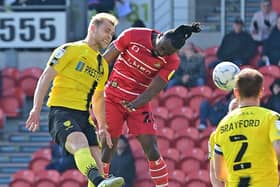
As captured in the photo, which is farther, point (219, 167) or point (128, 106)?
point (128, 106)

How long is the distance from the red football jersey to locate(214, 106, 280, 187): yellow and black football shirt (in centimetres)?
297

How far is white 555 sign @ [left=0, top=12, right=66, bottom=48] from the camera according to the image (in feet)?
68.9

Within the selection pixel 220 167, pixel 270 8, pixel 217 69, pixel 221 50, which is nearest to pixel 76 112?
pixel 217 69

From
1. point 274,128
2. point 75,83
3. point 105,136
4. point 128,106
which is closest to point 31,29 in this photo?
point 128,106

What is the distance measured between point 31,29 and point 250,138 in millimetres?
12264

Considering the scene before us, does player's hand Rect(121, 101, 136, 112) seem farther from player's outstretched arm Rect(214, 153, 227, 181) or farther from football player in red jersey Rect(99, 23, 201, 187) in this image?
player's outstretched arm Rect(214, 153, 227, 181)

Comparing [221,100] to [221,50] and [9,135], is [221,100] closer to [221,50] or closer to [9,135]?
[221,50]

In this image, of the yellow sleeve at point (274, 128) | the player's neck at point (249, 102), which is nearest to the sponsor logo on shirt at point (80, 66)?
the player's neck at point (249, 102)

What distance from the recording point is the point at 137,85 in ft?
41.1

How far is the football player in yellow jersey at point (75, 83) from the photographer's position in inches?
449

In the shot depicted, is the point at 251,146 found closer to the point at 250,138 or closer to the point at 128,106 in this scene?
the point at 250,138

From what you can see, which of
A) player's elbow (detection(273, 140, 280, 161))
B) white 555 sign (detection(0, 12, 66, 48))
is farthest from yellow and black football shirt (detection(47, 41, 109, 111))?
white 555 sign (detection(0, 12, 66, 48))

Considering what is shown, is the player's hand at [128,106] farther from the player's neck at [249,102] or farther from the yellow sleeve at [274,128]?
the yellow sleeve at [274,128]

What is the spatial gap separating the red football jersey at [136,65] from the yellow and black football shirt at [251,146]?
2.97 meters
